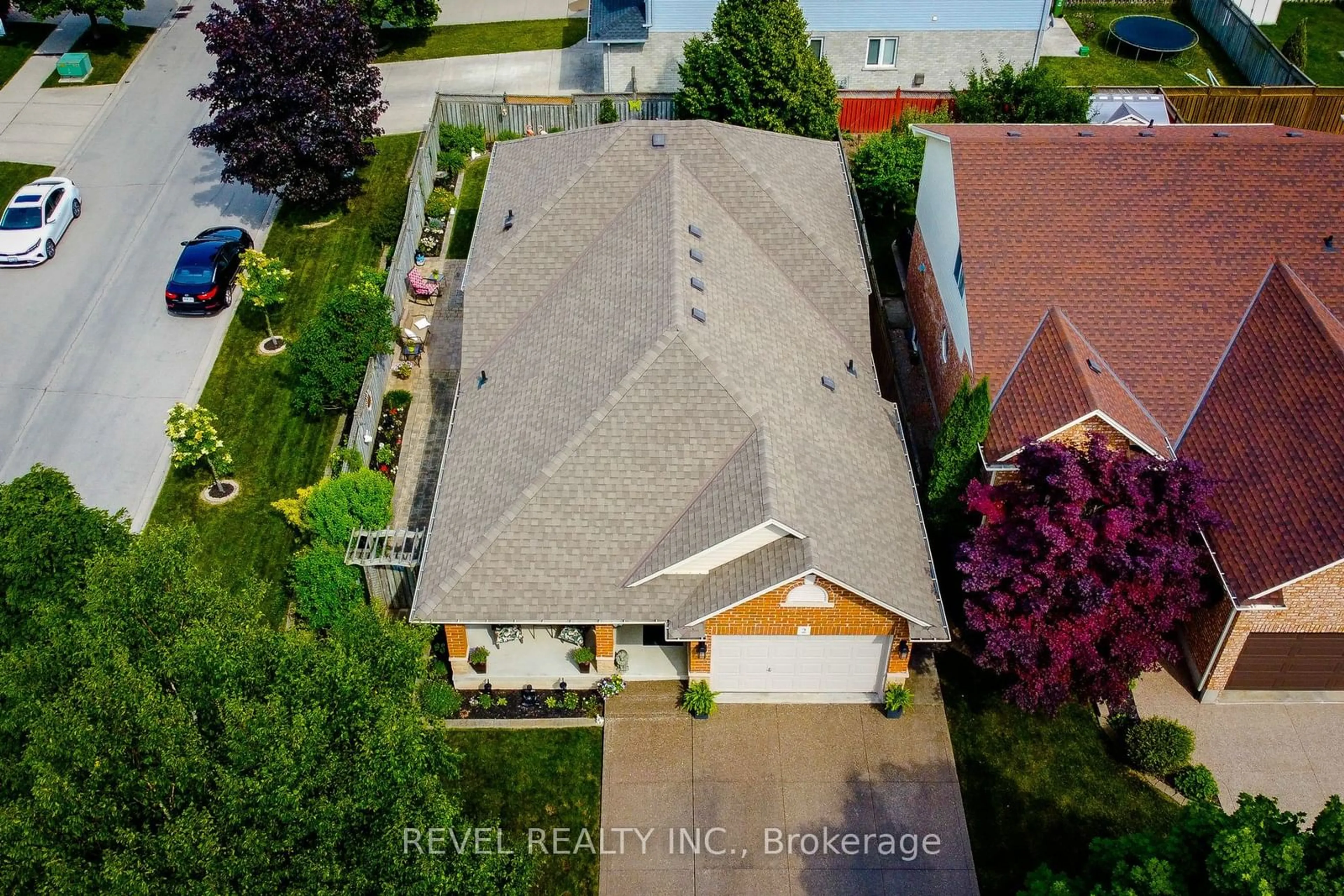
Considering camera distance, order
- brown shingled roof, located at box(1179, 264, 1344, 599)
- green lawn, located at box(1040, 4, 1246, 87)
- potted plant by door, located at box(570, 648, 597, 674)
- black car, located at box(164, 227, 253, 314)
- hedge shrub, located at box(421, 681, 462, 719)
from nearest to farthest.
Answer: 1. brown shingled roof, located at box(1179, 264, 1344, 599)
2. hedge shrub, located at box(421, 681, 462, 719)
3. potted plant by door, located at box(570, 648, 597, 674)
4. black car, located at box(164, 227, 253, 314)
5. green lawn, located at box(1040, 4, 1246, 87)

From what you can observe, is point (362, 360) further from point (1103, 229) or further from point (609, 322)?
point (1103, 229)

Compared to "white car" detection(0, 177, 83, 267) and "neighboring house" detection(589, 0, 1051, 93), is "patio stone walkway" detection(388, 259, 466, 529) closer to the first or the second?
"neighboring house" detection(589, 0, 1051, 93)

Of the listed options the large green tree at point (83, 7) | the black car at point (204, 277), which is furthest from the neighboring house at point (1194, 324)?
the large green tree at point (83, 7)

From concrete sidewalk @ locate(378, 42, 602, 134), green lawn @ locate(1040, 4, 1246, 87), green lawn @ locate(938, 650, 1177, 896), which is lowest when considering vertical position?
green lawn @ locate(938, 650, 1177, 896)

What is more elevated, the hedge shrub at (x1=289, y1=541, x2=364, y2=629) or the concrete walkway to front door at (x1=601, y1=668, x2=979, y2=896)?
the hedge shrub at (x1=289, y1=541, x2=364, y2=629)

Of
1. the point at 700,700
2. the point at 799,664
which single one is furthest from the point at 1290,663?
the point at 700,700

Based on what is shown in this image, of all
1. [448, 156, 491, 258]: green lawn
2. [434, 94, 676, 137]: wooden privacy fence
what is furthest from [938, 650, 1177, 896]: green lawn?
[434, 94, 676, 137]: wooden privacy fence

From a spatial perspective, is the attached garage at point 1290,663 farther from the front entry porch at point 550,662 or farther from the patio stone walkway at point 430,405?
the patio stone walkway at point 430,405

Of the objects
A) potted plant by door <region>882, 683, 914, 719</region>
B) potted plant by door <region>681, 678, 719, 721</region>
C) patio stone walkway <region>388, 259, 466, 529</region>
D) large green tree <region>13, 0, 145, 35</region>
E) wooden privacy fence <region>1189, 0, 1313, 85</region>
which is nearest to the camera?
potted plant by door <region>681, 678, 719, 721</region>
